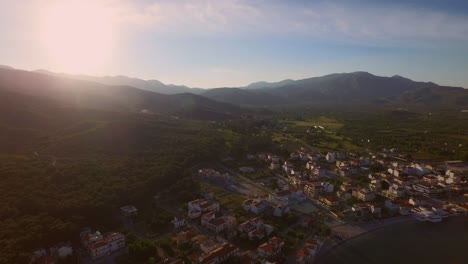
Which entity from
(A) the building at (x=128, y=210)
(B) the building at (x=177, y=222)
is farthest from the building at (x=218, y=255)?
(A) the building at (x=128, y=210)

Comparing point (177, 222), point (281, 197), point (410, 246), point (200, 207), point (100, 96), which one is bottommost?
point (410, 246)

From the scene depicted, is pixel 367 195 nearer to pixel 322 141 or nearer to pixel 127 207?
pixel 127 207

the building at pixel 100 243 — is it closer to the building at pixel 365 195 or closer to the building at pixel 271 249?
the building at pixel 271 249

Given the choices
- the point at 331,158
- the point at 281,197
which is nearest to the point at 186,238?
the point at 281,197

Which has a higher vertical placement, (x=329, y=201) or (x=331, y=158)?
(x=331, y=158)

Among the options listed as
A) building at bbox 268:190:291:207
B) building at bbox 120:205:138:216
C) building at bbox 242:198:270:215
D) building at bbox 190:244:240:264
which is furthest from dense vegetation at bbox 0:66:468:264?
building at bbox 242:198:270:215

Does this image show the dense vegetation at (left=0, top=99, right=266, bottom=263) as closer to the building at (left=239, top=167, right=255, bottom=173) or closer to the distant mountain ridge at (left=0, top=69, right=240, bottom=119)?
the building at (left=239, top=167, right=255, bottom=173)

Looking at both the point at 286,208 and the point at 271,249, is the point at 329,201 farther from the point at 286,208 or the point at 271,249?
the point at 271,249

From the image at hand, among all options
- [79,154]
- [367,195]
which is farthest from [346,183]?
[79,154]
